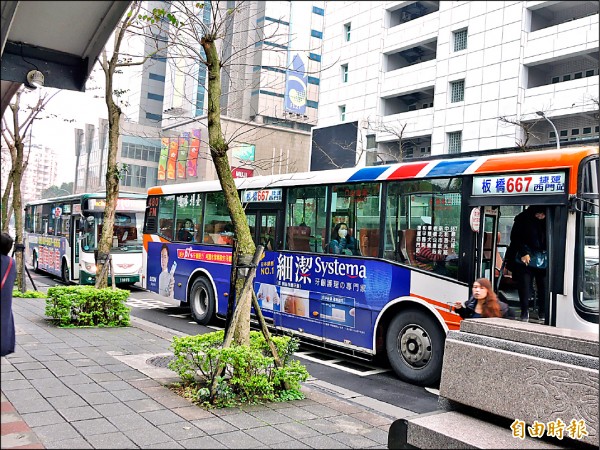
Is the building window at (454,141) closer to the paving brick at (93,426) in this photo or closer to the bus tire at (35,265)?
the bus tire at (35,265)

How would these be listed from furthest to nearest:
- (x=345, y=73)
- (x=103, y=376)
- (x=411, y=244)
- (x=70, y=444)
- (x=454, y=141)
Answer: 1. (x=345, y=73)
2. (x=454, y=141)
3. (x=411, y=244)
4. (x=103, y=376)
5. (x=70, y=444)

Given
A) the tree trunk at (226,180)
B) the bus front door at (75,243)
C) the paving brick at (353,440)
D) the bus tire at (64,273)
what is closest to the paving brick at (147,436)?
the paving brick at (353,440)

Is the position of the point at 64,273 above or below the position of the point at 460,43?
below

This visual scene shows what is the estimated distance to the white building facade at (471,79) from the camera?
35.7ft

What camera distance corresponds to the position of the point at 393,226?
7586mm

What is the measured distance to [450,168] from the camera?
23.3ft

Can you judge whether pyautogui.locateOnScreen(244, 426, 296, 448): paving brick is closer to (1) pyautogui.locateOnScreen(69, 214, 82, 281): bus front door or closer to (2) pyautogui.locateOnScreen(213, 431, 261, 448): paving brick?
(2) pyautogui.locateOnScreen(213, 431, 261, 448): paving brick

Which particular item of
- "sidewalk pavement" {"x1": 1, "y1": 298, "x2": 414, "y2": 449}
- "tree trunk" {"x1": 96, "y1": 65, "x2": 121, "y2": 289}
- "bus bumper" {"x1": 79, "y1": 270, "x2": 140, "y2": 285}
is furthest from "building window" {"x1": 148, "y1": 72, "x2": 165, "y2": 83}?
"sidewalk pavement" {"x1": 1, "y1": 298, "x2": 414, "y2": 449}

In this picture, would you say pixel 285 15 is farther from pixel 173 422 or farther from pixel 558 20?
pixel 558 20

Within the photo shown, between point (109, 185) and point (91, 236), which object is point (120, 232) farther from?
point (109, 185)

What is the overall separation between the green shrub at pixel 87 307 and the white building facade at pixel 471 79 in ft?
17.5

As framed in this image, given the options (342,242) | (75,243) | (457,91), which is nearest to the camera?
(342,242)

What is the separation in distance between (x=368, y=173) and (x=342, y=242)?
3.73 ft

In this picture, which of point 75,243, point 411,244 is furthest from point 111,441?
point 75,243
